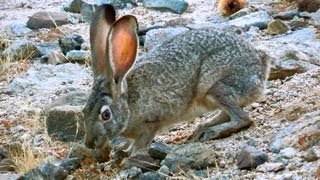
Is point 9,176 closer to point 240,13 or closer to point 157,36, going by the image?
point 157,36

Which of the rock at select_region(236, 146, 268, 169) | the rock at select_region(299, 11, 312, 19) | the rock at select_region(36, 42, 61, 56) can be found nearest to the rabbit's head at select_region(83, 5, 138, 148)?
the rock at select_region(236, 146, 268, 169)

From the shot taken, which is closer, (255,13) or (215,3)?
(255,13)

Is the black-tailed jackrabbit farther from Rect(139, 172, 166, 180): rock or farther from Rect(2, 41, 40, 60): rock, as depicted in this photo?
Rect(2, 41, 40, 60): rock

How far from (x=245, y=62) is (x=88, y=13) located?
599 centimetres

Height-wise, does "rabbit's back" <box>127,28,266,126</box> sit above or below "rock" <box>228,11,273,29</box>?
above

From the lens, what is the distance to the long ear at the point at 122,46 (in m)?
6.45

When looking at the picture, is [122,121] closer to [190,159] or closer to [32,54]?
[190,159]

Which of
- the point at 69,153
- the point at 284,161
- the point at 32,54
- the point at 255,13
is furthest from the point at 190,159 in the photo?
the point at 255,13

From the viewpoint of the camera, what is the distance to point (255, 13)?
37.9 ft

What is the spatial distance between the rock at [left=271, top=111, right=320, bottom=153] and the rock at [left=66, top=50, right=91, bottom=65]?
4001 mm

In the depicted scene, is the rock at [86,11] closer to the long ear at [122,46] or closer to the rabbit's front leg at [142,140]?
the rabbit's front leg at [142,140]

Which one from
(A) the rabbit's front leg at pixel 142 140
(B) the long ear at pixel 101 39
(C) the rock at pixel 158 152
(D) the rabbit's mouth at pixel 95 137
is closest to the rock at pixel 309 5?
(A) the rabbit's front leg at pixel 142 140

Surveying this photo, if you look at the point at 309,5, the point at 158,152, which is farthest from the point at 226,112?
the point at 309,5

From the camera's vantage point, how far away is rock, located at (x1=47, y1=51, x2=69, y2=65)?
33.8ft
